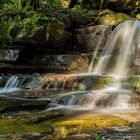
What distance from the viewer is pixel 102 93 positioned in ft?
39.0

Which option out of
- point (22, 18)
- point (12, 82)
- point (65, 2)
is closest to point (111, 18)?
point (22, 18)

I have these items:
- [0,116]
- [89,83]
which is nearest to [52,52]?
[89,83]

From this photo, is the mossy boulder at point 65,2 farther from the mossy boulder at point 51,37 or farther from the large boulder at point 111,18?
the mossy boulder at point 51,37

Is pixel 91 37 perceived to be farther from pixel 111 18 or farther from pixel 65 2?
pixel 65 2

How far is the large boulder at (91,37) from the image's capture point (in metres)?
17.0

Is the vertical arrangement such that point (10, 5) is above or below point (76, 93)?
above

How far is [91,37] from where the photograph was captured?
17.5 meters

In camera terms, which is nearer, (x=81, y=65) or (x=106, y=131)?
(x=106, y=131)

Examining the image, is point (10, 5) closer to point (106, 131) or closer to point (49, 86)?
point (49, 86)

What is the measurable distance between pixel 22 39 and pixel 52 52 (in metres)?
1.48

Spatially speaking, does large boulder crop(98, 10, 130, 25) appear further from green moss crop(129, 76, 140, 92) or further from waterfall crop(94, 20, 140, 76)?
green moss crop(129, 76, 140, 92)

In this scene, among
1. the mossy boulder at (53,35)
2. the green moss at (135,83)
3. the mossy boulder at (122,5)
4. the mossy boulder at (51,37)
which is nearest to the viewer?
the green moss at (135,83)

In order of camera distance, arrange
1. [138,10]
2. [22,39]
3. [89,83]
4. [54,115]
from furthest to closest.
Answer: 1. [138,10]
2. [22,39]
3. [89,83]
4. [54,115]

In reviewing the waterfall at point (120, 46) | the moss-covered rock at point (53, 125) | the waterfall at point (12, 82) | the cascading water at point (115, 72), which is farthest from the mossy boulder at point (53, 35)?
the moss-covered rock at point (53, 125)
